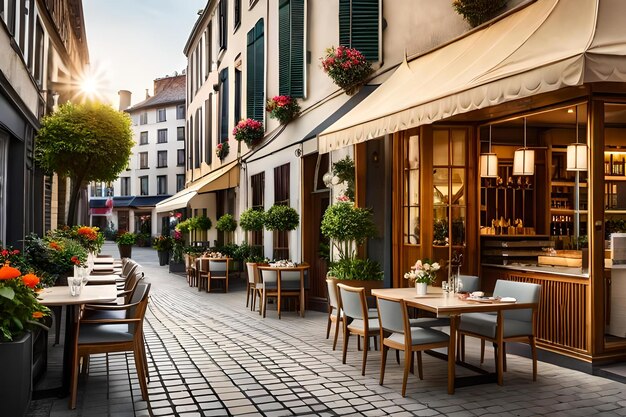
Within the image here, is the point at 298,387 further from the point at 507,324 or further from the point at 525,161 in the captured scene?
the point at 525,161

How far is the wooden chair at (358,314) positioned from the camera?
615 cm

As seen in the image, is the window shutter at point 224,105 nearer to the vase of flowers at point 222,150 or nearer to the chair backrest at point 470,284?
the vase of flowers at point 222,150

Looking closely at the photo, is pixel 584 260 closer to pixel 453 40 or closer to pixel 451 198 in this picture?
pixel 451 198

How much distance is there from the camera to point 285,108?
12922 millimetres

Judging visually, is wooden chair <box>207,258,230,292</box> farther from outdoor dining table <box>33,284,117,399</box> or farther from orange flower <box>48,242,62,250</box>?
outdoor dining table <box>33,284,117,399</box>

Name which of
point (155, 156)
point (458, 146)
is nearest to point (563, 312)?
point (458, 146)

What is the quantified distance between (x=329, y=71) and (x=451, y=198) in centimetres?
348

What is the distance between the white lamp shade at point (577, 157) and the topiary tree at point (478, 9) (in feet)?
6.42

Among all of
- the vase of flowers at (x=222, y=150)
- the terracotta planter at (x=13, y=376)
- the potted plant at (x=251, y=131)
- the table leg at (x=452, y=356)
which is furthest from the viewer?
the vase of flowers at (x=222, y=150)

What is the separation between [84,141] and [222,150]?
9148 mm

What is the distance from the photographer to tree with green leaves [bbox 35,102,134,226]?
10.2 m

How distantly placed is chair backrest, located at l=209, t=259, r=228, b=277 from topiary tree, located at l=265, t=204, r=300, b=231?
266 cm

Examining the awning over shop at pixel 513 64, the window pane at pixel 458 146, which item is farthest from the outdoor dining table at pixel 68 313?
the window pane at pixel 458 146

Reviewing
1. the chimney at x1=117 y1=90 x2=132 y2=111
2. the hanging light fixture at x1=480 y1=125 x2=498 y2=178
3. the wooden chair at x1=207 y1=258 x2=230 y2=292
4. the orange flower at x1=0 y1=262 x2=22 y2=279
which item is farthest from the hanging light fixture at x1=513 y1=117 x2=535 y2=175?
the chimney at x1=117 y1=90 x2=132 y2=111
